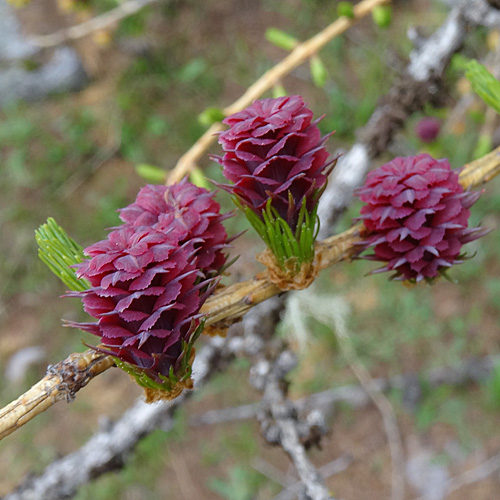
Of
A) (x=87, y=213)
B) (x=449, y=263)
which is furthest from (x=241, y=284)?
(x=87, y=213)

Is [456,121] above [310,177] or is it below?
below

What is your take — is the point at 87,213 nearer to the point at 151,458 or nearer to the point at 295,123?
the point at 151,458

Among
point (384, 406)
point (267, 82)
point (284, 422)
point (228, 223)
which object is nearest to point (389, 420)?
point (384, 406)

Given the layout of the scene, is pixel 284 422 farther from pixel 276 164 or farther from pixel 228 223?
pixel 228 223

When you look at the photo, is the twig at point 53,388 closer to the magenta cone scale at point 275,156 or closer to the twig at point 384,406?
the magenta cone scale at point 275,156

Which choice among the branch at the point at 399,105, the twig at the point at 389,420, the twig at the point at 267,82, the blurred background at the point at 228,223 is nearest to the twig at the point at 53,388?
the twig at the point at 267,82
